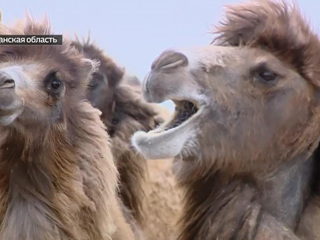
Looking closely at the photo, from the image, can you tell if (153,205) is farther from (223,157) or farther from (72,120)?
(223,157)

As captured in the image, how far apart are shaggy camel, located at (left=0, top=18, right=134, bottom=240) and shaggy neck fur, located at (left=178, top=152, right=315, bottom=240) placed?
46cm

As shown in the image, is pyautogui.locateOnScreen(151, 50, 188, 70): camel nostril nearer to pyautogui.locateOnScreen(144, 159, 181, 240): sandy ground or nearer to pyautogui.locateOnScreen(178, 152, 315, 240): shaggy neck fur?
pyautogui.locateOnScreen(178, 152, 315, 240): shaggy neck fur

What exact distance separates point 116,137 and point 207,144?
1.60 meters

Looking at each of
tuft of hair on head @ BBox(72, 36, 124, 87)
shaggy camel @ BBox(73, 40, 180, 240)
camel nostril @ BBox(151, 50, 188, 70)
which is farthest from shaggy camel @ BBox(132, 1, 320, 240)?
tuft of hair on head @ BBox(72, 36, 124, 87)

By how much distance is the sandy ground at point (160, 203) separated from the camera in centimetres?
524

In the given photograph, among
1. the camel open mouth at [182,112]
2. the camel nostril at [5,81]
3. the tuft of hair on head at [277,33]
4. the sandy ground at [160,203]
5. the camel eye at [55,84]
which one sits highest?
the tuft of hair on head at [277,33]

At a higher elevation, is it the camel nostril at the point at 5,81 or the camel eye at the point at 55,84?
the camel nostril at the point at 5,81

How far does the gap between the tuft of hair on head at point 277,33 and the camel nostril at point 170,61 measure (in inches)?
13.9

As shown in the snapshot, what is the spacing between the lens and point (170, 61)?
3.34 metres

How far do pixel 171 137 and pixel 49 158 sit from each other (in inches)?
27.6

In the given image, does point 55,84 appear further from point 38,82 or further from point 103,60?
point 103,60

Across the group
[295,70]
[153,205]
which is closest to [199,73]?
[295,70]

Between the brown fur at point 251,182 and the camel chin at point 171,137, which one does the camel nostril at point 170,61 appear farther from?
the brown fur at point 251,182

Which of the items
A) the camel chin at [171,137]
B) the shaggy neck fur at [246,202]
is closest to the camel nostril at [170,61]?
the camel chin at [171,137]
